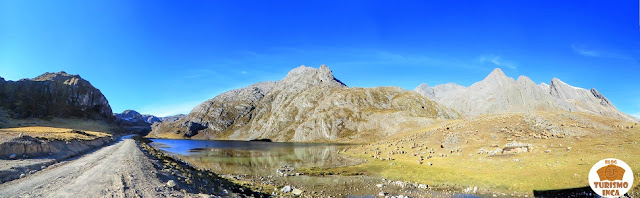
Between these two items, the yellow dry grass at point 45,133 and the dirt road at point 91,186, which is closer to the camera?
the dirt road at point 91,186

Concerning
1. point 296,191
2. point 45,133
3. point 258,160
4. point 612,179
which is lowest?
point 258,160

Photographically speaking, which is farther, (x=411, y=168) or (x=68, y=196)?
(x=411, y=168)

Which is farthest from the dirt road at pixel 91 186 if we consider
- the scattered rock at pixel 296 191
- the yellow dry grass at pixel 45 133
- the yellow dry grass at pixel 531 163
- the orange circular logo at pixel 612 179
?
the yellow dry grass at pixel 45 133

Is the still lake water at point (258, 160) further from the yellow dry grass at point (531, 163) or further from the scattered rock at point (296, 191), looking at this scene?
the yellow dry grass at point (531, 163)

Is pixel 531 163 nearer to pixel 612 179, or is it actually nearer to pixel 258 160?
pixel 612 179

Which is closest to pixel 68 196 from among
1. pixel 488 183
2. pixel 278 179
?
pixel 278 179

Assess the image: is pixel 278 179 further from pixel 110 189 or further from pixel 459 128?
pixel 459 128

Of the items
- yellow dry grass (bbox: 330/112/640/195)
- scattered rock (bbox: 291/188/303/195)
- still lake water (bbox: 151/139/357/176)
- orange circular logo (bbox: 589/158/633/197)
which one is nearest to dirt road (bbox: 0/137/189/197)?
scattered rock (bbox: 291/188/303/195)

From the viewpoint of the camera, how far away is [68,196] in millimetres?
17531

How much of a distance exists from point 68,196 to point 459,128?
79.3 meters

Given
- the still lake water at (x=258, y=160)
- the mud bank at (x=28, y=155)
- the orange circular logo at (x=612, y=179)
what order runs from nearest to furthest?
1. the orange circular logo at (x=612, y=179)
2. the mud bank at (x=28, y=155)
3. the still lake water at (x=258, y=160)

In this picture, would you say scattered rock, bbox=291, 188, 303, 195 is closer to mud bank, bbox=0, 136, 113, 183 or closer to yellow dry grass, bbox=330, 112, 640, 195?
yellow dry grass, bbox=330, 112, 640, 195

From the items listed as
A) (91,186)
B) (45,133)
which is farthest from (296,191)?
(45,133)

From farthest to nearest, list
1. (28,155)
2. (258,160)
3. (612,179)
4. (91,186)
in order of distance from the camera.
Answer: (258,160), (28,155), (91,186), (612,179)
